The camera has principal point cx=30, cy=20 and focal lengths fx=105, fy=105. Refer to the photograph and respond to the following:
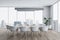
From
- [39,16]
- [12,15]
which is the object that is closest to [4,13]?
[12,15]

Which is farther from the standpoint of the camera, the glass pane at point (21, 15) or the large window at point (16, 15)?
the glass pane at point (21, 15)

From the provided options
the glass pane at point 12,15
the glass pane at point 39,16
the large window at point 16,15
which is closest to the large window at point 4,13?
the large window at point 16,15

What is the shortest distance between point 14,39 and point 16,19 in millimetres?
7680

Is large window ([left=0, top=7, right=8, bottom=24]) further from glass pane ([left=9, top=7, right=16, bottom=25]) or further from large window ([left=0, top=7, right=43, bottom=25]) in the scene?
glass pane ([left=9, top=7, right=16, bottom=25])

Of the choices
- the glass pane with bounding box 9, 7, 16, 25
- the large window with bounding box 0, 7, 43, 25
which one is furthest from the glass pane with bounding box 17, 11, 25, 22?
the glass pane with bounding box 9, 7, 16, 25

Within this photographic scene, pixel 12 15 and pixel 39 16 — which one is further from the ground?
pixel 12 15

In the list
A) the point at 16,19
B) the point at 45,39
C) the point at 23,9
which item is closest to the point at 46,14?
the point at 23,9

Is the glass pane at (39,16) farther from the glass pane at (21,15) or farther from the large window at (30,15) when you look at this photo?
the glass pane at (21,15)

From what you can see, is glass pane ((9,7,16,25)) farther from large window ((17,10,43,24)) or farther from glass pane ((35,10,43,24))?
glass pane ((35,10,43,24))

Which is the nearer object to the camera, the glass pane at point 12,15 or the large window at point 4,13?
the large window at point 4,13

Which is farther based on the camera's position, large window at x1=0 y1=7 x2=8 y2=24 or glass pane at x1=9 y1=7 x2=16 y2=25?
glass pane at x1=9 y1=7 x2=16 y2=25

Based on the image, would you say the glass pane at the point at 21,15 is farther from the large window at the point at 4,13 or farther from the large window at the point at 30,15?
the large window at the point at 4,13

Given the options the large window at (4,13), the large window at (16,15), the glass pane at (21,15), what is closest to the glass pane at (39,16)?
the large window at (16,15)

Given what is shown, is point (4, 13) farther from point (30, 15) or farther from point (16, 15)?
point (30, 15)
